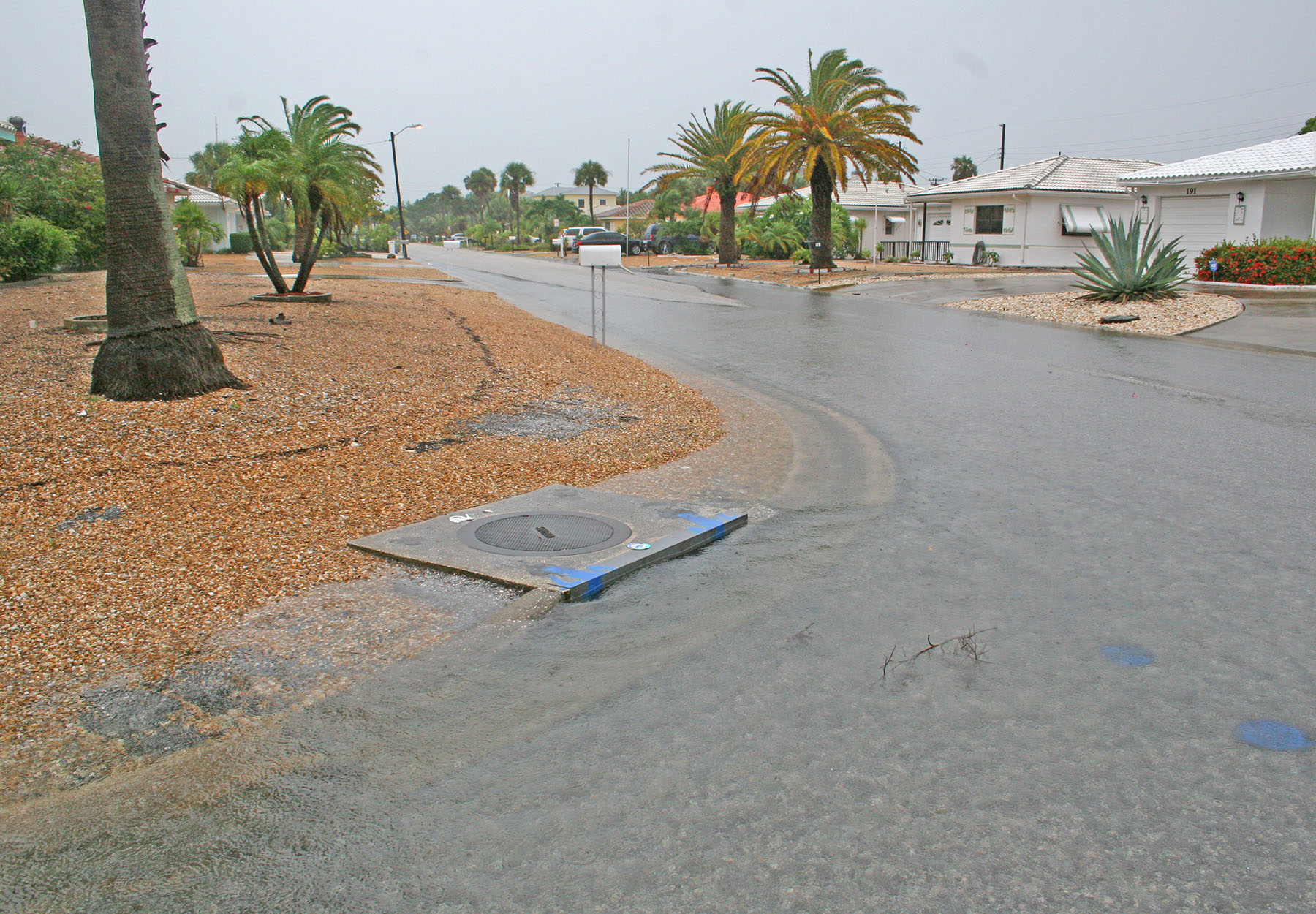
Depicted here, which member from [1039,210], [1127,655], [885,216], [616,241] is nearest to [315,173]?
[1127,655]

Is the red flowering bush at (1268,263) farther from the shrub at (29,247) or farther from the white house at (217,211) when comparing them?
the white house at (217,211)

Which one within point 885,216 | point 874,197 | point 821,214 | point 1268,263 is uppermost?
A: point 874,197

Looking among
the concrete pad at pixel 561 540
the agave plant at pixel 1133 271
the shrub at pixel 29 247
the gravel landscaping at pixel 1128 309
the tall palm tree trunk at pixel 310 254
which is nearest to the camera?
the concrete pad at pixel 561 540

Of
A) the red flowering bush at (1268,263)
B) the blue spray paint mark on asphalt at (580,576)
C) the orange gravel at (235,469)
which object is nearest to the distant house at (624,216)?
the red flowering bush at (1268,263)

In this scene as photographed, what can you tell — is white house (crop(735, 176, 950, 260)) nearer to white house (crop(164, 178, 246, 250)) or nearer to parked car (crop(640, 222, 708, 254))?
parked car (crop(640, 222, 708, 254))

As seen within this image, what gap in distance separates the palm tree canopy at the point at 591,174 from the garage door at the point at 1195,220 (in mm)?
67290

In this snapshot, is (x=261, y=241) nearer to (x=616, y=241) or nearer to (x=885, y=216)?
(x=616, y=241)

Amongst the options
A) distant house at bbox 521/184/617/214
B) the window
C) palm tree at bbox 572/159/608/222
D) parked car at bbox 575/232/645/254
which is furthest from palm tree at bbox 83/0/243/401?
distant house at bbox 521/184/617/214

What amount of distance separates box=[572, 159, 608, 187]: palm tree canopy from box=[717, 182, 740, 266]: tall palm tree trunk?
54819mm

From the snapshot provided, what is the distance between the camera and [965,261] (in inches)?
1622

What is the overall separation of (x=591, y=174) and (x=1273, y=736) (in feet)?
317

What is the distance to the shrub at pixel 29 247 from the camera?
715 inches

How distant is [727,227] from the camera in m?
41.4

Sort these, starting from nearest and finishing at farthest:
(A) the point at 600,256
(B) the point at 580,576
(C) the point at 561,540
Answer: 1. (B) the point at 580,576
2. (C) the point at 561,540
3. (A) the point at 600,256
